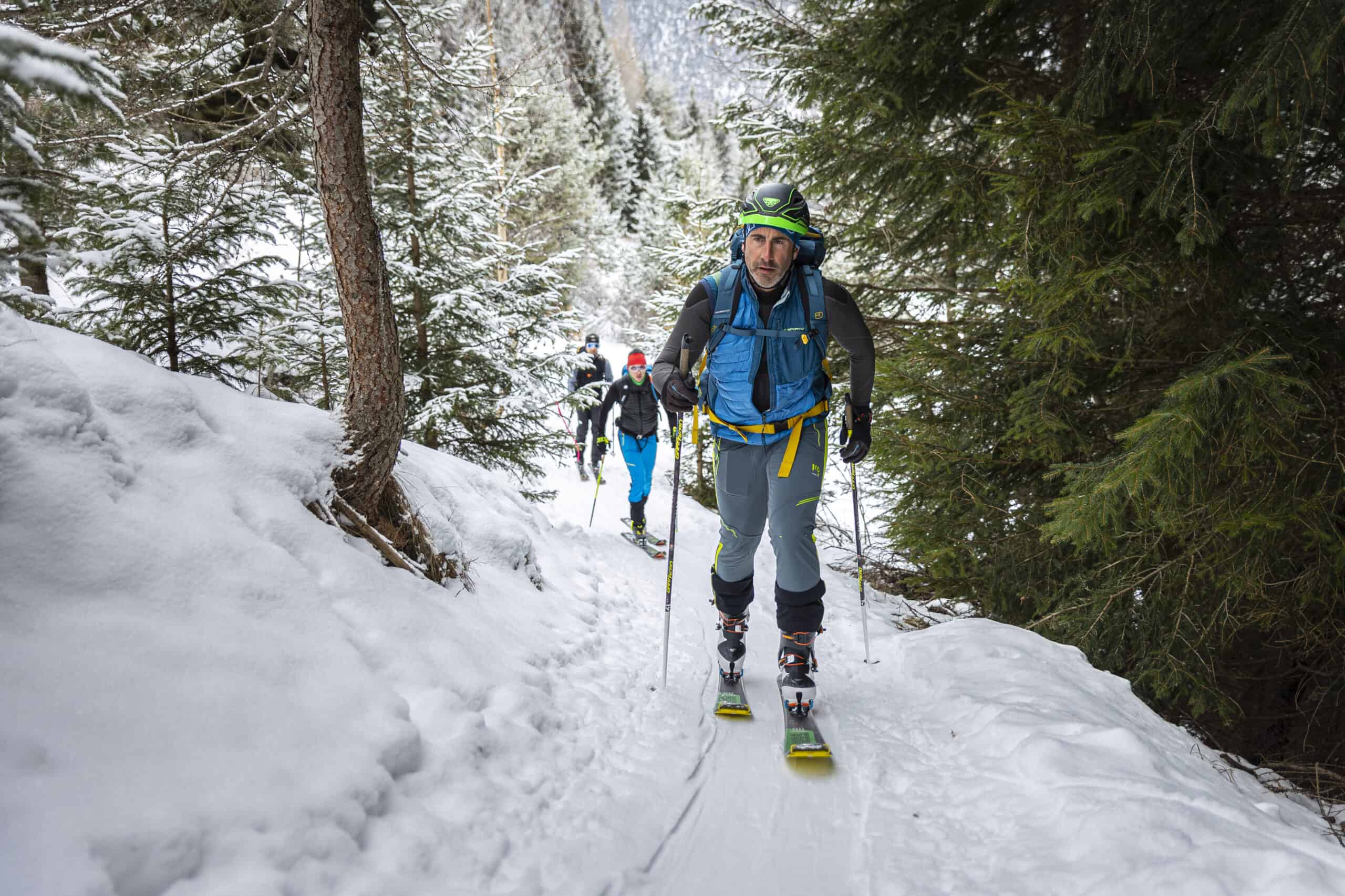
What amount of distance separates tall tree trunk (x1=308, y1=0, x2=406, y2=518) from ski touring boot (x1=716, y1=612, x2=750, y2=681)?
7.77ft

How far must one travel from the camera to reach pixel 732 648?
12.6 feet

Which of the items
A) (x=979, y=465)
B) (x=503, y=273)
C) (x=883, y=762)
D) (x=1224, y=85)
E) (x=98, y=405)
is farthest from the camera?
(x=503, y=273)

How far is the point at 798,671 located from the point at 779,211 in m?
2.64

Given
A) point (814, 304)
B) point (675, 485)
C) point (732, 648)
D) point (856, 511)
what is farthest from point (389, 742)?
point (856, 511)

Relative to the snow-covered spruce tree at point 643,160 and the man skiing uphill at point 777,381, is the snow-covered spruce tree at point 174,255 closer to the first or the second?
the man skiing uphill at point 777,381

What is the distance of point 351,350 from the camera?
356 centimetres

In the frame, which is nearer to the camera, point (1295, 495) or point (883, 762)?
point (883, 762)

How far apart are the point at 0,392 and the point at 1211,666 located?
7.01 meters

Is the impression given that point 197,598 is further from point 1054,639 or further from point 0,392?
point 1054,639

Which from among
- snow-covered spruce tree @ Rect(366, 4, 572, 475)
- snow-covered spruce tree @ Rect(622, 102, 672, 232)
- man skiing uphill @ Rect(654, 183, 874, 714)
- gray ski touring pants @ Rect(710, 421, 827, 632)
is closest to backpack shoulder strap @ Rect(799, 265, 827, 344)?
A: man skiing uphill @ Rect(654, 183, 874, 714)

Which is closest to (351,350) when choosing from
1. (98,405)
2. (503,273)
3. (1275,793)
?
(98,405)

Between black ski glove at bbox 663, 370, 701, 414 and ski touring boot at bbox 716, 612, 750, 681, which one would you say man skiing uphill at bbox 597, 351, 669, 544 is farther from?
black ski glove at bbox 663, 370, 701, 414

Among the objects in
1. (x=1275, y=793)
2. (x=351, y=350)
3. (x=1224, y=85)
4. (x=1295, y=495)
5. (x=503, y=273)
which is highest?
(x=503, y=273)

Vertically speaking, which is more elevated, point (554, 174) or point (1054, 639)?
point (554, 174)
